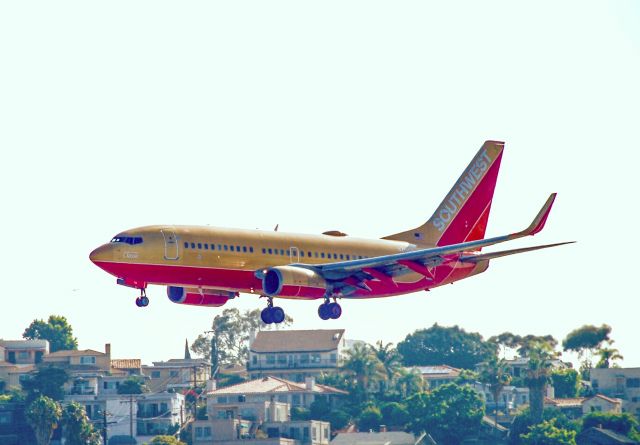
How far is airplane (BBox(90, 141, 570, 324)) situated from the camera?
98.8 meters

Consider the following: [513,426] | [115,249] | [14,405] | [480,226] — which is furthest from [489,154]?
[14,405]

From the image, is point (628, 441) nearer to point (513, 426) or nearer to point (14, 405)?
point (513, 426)

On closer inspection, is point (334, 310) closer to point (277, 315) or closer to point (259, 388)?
point (277, 315)

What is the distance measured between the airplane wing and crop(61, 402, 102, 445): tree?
81716mm

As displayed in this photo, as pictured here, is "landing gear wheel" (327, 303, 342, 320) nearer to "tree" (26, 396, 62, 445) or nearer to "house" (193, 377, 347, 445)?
"house" (193, 377, 347, 445)

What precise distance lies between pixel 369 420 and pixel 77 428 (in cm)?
3496

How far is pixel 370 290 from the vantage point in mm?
107250

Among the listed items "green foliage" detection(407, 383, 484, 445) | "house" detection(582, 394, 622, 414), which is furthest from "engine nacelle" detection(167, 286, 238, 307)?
"house" detection(582, 394, 622, 414)

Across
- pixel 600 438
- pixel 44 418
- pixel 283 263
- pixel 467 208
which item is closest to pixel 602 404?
pixel 600 438

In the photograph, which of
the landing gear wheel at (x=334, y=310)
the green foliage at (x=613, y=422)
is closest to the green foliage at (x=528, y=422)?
the green foliage at (x=613, y=422)

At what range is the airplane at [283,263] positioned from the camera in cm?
9875

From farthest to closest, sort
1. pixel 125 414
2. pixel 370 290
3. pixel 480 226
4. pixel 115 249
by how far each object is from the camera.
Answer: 1. pixel 125 414
2. pixel 480 226
3. pixel 370 290
4. pixel 115 249

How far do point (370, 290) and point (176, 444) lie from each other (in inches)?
2726

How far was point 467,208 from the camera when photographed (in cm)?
11969
